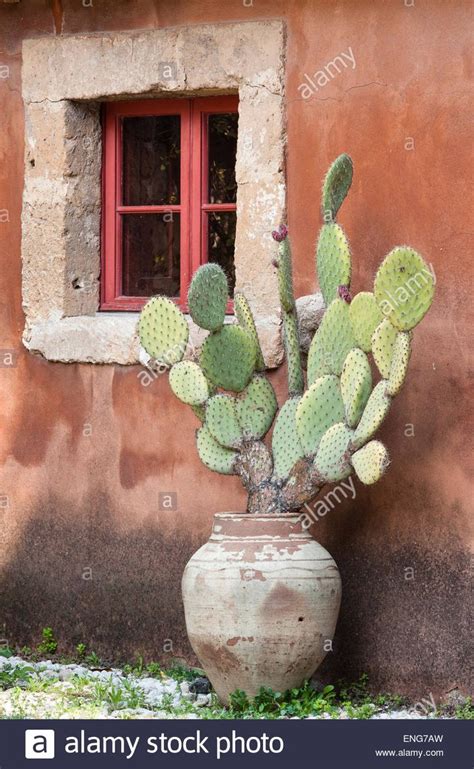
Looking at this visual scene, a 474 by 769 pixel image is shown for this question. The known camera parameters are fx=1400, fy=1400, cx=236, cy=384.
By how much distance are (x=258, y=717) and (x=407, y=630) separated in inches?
31.9

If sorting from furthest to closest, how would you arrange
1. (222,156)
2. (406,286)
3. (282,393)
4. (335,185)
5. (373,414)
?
(222,156)
(282,393)
(335,185)
(373,414)
(406,286)

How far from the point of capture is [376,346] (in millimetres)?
5320

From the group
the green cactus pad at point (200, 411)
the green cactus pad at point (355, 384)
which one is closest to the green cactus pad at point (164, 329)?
the green cactus pad at point (200, 411)

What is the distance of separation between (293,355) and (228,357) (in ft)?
0.88

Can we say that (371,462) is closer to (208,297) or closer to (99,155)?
(208,297)

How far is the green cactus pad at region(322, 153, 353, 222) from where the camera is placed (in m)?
5.59

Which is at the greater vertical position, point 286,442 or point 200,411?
point 200,411

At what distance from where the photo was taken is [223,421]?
5.73 metres

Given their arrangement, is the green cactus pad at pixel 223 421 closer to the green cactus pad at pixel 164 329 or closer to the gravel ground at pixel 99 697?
A: the green cactus pad at pixel 164 329

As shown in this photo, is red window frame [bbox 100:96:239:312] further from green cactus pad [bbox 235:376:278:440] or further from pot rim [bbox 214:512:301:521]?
pot rim [bbox 214:512:301:521]

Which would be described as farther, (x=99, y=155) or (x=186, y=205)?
(x=99, y=155)

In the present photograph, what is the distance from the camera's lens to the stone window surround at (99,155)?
613 cm

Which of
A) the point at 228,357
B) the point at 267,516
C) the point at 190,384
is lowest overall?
the point at 267,516

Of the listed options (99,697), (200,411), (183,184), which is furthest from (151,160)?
(99,697)
